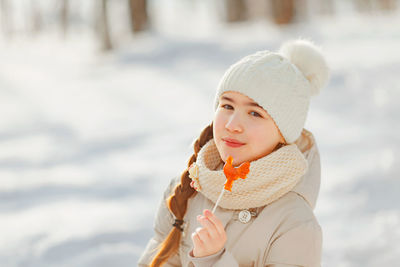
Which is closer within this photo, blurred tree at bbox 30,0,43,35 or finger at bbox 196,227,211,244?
finger at bbox 196,227,211,244

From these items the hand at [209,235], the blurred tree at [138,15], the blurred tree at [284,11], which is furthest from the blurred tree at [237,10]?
the hand at [209,235]

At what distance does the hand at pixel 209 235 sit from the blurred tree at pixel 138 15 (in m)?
10.4

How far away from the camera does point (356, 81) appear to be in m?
6.13

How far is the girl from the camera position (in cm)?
161

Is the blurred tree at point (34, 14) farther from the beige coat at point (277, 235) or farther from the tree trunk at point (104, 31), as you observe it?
the beige coat at point (277, 235)

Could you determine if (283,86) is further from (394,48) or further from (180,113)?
(394,48)

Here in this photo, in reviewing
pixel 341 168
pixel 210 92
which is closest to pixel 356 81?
pixel 210 92

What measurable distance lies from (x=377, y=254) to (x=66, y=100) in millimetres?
6183

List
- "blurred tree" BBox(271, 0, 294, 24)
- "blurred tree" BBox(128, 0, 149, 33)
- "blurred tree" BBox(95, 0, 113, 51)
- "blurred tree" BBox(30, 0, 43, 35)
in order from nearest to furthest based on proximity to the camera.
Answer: "blurred tree" BBox(271, 0, 294, 24)
"blurred tree" BBox(95, 0, 113, 51)
"blurred tree" BBox(128, 0, 149, 33)
"blurred tree" BBox(30, 0, 43, 35)

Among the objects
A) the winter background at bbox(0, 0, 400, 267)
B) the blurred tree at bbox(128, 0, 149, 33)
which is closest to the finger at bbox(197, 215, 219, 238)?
the winter background at bbox(0, 0, 400, 267)

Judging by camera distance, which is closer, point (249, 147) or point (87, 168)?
point (249, 147)

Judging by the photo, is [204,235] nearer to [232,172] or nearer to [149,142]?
[232,172]

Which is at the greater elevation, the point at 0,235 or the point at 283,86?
the point at 283,86

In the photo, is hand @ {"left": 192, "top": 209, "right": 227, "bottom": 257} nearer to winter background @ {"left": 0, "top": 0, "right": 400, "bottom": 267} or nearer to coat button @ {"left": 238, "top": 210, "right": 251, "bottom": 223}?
coat button @ {"left": 238, "top": 210, "right": 251, "bottom": 223}
